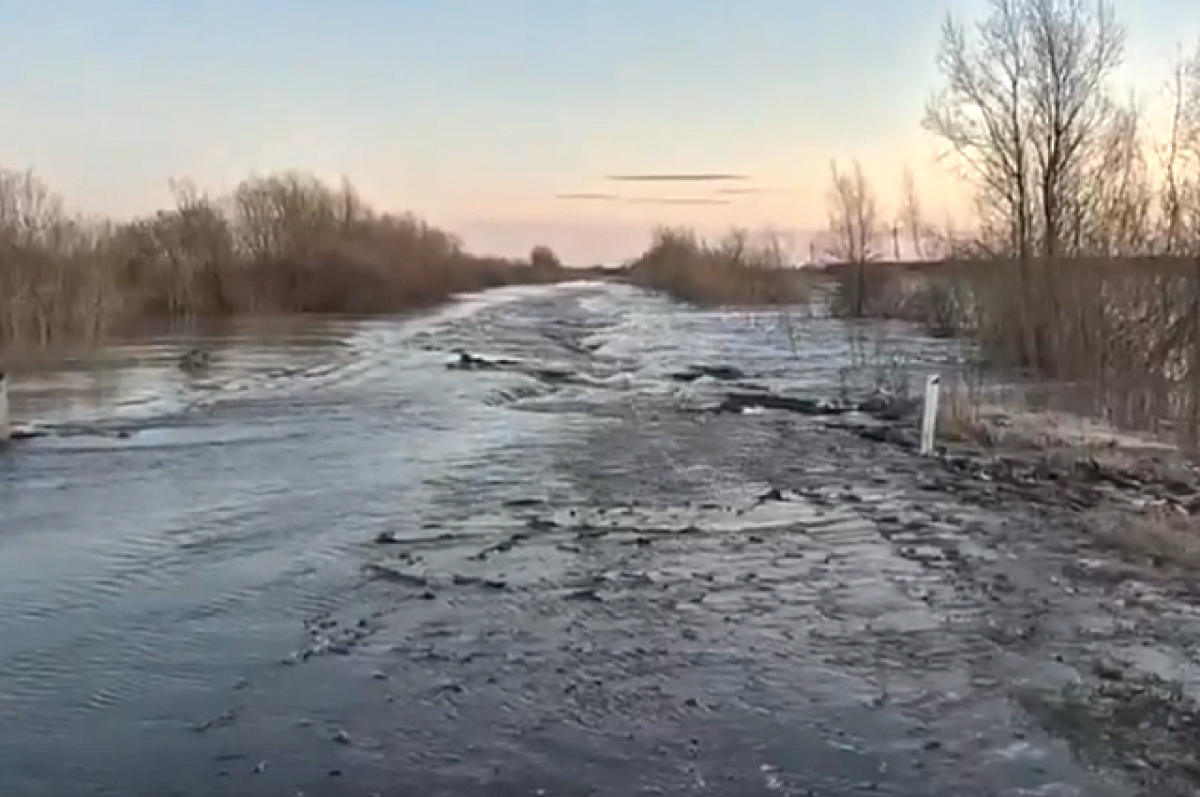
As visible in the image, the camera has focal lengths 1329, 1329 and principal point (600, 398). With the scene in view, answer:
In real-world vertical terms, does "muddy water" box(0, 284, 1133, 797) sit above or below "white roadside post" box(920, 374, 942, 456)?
below

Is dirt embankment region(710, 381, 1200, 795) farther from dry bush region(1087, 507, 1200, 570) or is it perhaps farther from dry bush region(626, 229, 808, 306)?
dry bush region(626, 229, 808, 306)

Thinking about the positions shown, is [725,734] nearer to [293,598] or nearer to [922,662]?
[922,662]

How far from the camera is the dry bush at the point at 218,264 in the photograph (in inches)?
1766

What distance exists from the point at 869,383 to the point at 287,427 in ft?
41.7

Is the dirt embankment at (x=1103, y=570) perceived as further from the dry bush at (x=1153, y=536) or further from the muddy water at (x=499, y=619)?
the muddy water at (x=499, y=619)

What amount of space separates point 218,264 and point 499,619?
63.1 meters

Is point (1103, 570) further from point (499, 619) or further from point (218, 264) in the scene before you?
point (218, 264)

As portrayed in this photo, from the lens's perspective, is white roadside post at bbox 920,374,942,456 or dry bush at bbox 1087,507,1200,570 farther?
white roadside post at bbox 920,374,942,456

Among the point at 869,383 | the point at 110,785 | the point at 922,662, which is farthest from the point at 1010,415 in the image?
the point at 110,785

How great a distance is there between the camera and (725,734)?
7.01m

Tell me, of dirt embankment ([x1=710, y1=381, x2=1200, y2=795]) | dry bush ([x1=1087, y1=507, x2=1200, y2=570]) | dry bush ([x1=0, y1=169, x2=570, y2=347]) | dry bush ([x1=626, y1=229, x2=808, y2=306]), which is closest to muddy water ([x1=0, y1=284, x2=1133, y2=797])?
dirt embankment ([x1=710, y1=381, x2=1200, y2=795])

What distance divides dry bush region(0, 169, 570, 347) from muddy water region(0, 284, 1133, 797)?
89.5 feet

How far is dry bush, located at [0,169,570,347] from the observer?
44.8m

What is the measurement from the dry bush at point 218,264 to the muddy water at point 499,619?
27286 millimetres
